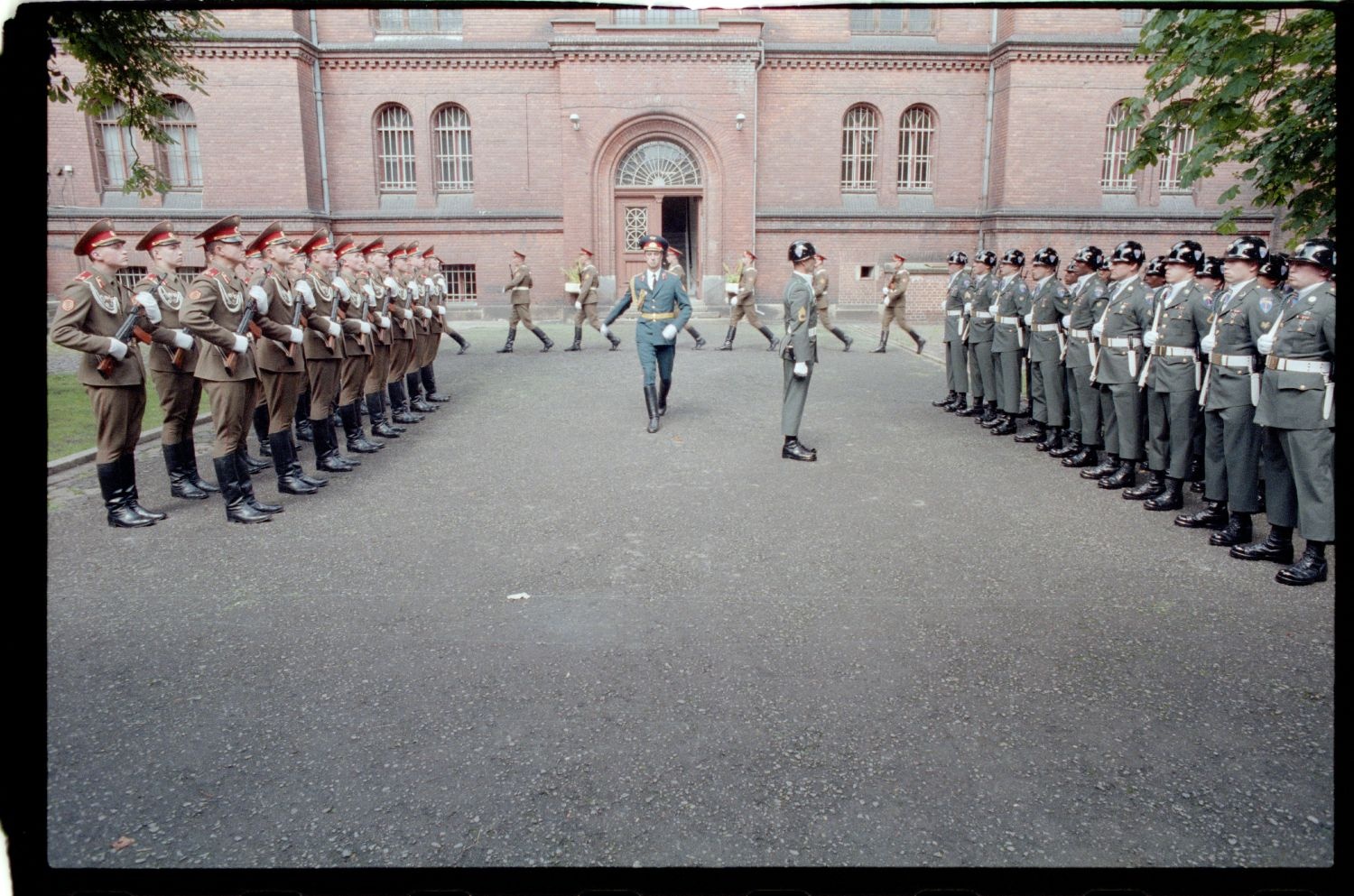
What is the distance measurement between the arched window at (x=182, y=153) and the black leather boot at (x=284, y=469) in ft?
62.8

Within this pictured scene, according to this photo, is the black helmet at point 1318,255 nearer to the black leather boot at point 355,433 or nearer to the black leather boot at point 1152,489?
the black leather boot at point 1152,489

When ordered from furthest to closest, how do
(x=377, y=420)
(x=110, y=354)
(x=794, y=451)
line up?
(x=377, y=420), (x=794, y=451), (x=110, y=354)

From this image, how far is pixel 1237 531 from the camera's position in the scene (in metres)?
5.61

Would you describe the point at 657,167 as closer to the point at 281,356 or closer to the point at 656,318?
the point at 656,318

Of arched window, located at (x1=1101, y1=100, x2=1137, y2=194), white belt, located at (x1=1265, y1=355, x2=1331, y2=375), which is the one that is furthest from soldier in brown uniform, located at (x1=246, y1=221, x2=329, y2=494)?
arched window, located at (x1=1101, y1=100, x2=1137, y2=194)

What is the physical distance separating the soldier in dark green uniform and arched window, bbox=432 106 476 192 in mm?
21436

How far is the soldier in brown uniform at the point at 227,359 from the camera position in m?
6.20

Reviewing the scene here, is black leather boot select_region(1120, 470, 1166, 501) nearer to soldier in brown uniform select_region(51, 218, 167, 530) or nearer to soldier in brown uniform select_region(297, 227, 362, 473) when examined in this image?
soldier in brown uniform select_region(297, 227, 362, 473)

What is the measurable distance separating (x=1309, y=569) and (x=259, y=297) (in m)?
7.38

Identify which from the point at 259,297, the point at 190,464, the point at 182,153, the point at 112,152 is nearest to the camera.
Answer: the point at 259,297

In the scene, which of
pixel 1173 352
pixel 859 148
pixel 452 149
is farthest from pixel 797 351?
pixel 452 149

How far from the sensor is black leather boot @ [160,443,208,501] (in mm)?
6785

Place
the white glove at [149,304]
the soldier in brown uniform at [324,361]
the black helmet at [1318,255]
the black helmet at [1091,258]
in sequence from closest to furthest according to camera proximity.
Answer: the black helmet at [1318,255]
the white glove at [149,304]
the soldier in brown uniform at [324,361]
the black helmet at [1091,258]

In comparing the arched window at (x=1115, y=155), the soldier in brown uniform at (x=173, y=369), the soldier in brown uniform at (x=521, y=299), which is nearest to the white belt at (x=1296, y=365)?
the soldier in brown uniform at (x=173, y=369)
